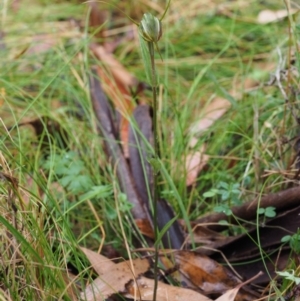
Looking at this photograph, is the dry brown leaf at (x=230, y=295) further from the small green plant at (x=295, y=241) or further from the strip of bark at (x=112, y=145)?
the strip of bark at (x=112, y=145)

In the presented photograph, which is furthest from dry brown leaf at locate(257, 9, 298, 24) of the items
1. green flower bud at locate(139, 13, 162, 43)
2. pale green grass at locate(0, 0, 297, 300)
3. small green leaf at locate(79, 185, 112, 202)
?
green flower bud at locate(139, 13, 162, 43)

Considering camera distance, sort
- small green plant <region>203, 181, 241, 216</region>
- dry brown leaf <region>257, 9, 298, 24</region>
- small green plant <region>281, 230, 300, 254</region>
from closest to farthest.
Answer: small green plant <region>281, 230, 300, 254</region> → small green plant <region>203, 181, 241, 216</region> → dry brown leaf <region>257, 9, 298, 24</region>

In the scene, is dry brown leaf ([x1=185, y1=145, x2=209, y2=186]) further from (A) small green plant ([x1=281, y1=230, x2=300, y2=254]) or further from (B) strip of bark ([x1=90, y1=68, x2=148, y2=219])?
(A) small green plant ([x1=281, y1=230, x2=300, y2=254])

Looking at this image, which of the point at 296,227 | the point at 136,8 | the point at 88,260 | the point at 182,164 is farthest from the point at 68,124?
the point at 136,8

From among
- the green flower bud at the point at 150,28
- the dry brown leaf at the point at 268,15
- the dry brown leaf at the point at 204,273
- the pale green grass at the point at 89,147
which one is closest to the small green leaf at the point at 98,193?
the pale green grass at the point at 89,147

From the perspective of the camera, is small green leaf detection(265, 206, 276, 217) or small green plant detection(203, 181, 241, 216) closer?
small green leaf detection(265, 206, 276, 217)

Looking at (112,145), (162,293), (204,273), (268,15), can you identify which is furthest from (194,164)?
(268,15)
